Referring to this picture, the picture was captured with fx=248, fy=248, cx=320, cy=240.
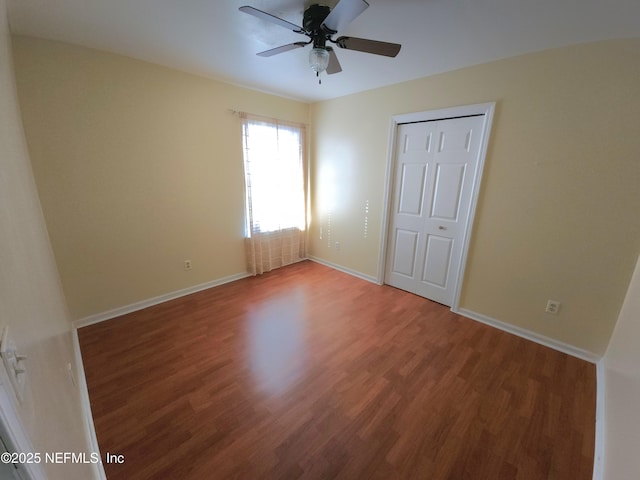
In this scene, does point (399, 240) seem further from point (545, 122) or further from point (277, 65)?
point (277, 65)

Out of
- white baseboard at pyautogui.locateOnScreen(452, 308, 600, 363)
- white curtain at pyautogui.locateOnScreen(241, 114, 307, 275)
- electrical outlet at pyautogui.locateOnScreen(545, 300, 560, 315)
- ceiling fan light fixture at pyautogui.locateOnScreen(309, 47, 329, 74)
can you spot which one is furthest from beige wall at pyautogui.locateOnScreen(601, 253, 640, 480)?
white curtain at pyautogui.locateOnScreen(241, 114, 307, 275)

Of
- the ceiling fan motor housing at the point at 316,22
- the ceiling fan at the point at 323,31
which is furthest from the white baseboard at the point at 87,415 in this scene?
the ceiling fan motor housing at the point at 316,22

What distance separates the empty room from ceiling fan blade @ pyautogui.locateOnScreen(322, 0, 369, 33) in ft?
0.06

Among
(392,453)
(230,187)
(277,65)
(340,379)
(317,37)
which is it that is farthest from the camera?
(230,187)

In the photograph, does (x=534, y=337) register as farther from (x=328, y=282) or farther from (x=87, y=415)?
(x=87, y=415)

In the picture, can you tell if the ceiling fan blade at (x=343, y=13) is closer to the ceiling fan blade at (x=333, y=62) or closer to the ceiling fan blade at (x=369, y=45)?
the ceiling fan blade at (x=369, y=45)

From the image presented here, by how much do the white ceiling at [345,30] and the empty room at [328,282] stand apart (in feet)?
0.07

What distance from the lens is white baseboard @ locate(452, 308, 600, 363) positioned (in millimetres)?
2080

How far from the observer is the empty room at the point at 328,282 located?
130cm

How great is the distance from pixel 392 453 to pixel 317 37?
249 centimetres

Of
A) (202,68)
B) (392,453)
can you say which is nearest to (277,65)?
(202,68)

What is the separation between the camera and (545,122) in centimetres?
203

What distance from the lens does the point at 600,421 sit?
152 centimetres

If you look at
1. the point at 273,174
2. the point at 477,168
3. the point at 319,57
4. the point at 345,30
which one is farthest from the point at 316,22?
the point at 273,174
